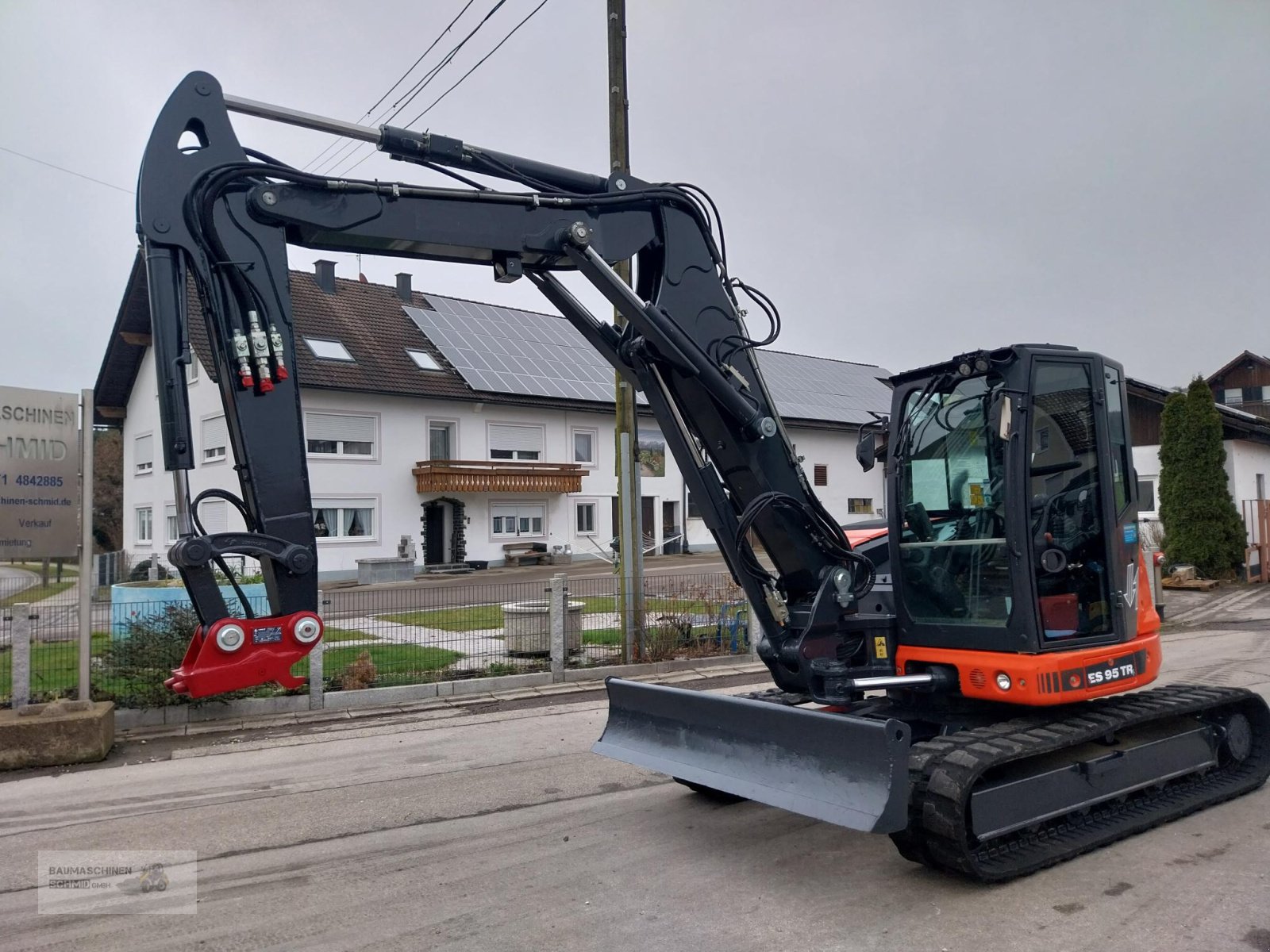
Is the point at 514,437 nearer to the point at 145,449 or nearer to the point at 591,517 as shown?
the point at 591,517

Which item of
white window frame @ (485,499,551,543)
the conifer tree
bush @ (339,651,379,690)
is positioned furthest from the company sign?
white window frame @ (485,499,551,543)

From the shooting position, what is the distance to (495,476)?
30.1 meters

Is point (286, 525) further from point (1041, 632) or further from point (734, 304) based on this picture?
point (1041, 632)

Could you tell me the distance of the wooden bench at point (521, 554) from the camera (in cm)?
3100

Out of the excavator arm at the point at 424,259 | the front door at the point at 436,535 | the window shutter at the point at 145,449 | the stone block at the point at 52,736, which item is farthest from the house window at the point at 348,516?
the excavator arm at the point at 424,259

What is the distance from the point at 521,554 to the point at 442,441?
4.25 metres

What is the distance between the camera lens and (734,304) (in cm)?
586

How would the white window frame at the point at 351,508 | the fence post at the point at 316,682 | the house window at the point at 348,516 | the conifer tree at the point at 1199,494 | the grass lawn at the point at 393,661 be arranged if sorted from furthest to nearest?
1. the house window at the point at 348,516
2. the white window frame at the point at 351,508
3. the conifer tree at the point at 1199,494
4. the grass lawn at the point at 393,661
5. the fence post at the point at 316,682

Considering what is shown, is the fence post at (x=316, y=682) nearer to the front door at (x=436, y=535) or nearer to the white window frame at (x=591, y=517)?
the front door at (x=436, y=535)

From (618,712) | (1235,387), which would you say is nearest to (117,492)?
(618,712)

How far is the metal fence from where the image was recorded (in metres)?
9.13

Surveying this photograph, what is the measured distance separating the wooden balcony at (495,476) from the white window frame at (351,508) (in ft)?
4.67

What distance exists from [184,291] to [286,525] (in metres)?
1.19

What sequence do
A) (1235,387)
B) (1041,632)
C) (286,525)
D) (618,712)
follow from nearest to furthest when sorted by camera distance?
(286,525), (1041,632), (618,712), (1235,387)
